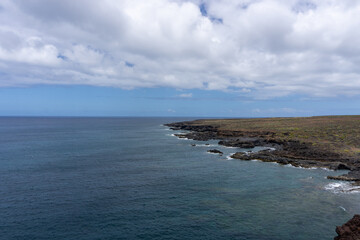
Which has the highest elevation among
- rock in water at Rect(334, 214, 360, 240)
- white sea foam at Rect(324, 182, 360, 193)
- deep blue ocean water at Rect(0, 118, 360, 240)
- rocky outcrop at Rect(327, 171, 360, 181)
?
rock in water at Rect(334, 214, 360, 240)

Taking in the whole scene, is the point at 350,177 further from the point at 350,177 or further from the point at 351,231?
the point at 351,231

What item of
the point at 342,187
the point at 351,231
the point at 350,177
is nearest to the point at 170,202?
the point at 351,231

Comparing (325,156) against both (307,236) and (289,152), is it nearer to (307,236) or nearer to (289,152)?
(289,152)

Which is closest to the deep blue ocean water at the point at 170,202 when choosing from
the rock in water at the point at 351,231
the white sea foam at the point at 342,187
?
the white sea foam at the point at 342,187

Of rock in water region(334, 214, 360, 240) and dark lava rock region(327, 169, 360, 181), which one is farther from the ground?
rock in water region(334, 214, 360, 240)

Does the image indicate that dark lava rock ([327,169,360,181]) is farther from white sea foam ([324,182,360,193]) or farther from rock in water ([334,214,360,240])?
rock in water ([334,214,360,240])

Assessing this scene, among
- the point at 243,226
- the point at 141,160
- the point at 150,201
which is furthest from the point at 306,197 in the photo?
the point at 141,160

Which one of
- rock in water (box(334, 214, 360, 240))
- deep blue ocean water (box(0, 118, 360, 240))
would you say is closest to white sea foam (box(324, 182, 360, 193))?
deep blue ocean water (box(0, 118, 360, 240))
